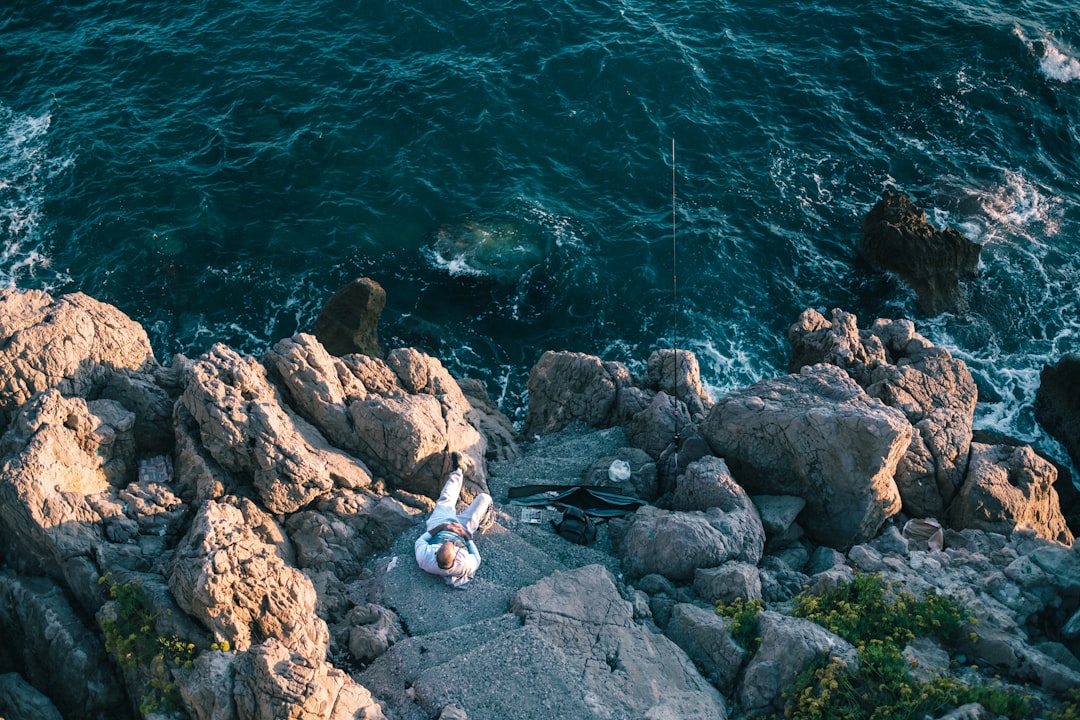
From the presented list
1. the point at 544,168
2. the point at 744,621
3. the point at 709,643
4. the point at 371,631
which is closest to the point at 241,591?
the point at 371,631

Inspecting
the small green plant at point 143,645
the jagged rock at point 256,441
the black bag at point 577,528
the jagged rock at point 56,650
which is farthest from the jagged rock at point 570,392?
the jagged rock at point 56,650

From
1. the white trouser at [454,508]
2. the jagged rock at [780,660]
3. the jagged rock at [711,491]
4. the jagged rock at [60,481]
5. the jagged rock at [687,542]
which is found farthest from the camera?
the jagged rock at [711,491]

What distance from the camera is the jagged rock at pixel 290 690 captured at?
51.1 ft

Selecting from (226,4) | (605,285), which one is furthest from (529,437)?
(226,4)

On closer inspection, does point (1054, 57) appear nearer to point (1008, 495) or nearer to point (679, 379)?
point (1008, 495)

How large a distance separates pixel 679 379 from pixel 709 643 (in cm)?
1009

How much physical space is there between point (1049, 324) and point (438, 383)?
23765mm

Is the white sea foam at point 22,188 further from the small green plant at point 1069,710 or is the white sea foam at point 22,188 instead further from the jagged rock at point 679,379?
the small green plant at point 1069,710

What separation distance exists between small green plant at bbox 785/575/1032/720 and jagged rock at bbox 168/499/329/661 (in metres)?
9.71

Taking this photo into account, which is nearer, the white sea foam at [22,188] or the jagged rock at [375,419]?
the jagged rock at [375,419]

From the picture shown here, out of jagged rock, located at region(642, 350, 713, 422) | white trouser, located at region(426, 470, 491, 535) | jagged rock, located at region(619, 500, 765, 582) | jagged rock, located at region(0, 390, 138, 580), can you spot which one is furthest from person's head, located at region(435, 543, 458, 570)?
jagged rock, located at region(642, 350, 713, 422)

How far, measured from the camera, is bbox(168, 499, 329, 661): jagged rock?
56.3 ft

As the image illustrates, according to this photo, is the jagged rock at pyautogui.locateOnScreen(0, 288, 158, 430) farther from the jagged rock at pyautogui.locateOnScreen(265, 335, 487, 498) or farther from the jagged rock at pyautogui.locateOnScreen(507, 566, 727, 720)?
the jagged rock at pyautogui.locateOnScreen(507, 566, 727, 720)

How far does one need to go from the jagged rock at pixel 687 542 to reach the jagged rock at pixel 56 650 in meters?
11.5
